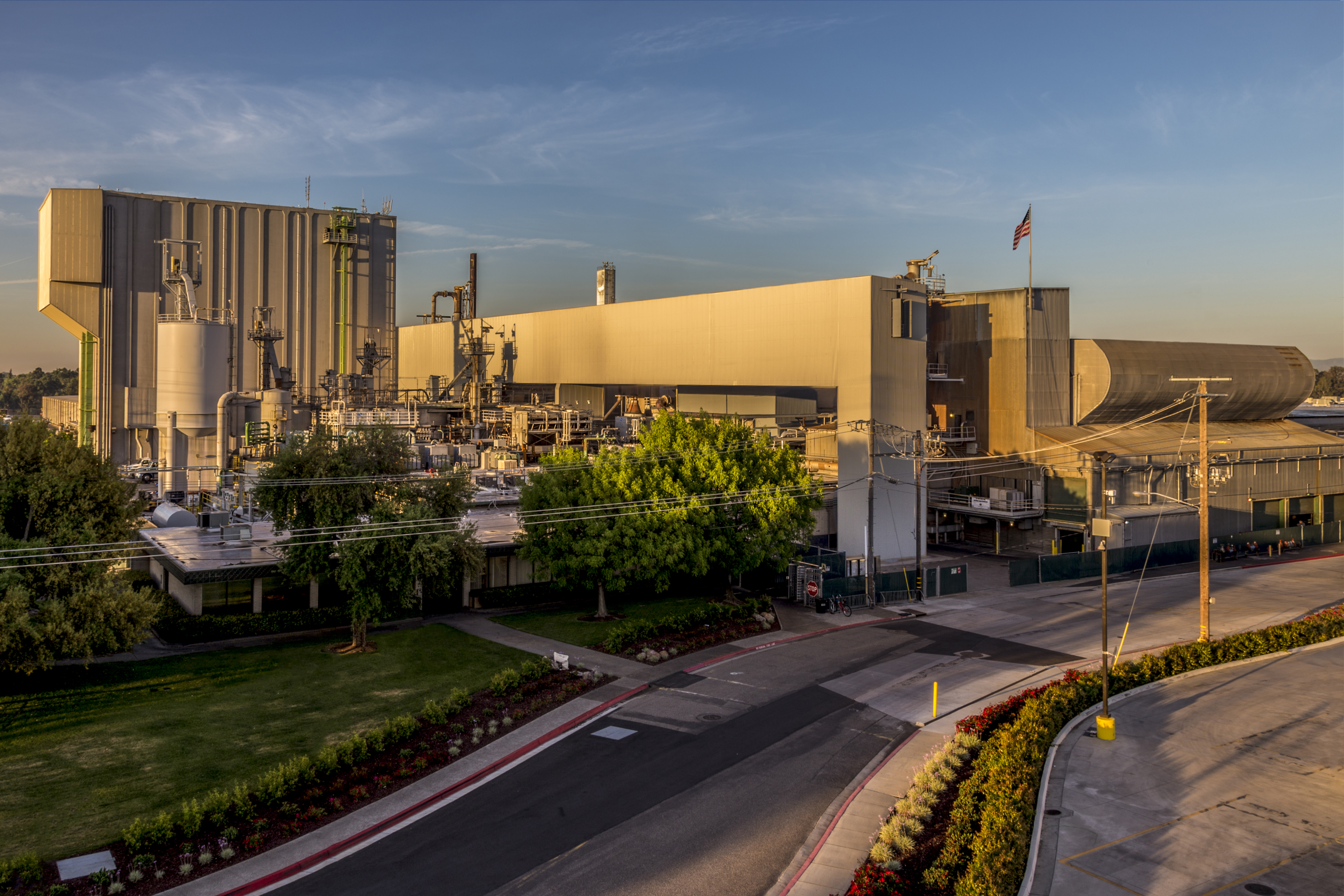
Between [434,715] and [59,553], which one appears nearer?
[434,715]

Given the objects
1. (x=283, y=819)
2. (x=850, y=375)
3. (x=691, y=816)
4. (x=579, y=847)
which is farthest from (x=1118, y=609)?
(x=283, y=819)

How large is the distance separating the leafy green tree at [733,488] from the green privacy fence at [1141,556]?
15.6m

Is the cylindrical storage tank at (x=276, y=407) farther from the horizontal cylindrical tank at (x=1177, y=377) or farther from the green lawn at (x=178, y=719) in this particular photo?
the horizontal cylindrical tank at (x=1177, y=377)

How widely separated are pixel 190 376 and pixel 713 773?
4783 centimetres

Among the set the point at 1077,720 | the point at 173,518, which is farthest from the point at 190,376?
the point at 1077,720

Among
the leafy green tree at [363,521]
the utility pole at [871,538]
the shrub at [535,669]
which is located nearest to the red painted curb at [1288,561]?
the utility pole at [871,538]

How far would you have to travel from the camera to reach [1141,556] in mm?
55094

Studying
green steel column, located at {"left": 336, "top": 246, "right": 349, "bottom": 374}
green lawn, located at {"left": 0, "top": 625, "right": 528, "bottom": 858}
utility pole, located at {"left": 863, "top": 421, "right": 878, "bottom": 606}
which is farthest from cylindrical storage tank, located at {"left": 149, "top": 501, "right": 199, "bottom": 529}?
green steel column, located at {"left": 336, "top": 246, "right": 349, "bottom": 374}

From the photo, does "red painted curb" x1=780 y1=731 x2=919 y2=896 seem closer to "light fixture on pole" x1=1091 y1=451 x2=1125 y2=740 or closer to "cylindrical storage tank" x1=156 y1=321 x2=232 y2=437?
"light fixture on pole" x1=1091 y1=451 x2=1125 y2=740

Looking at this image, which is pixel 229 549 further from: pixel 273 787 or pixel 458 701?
pixel 273 787

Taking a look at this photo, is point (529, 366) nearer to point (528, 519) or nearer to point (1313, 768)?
point (528, 519)

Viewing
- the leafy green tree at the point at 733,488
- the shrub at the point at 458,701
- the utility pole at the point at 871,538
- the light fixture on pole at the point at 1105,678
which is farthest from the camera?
the utility pole at the point at 871,538

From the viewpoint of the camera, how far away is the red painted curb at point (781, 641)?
32562mm

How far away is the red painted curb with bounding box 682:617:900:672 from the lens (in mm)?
32562
